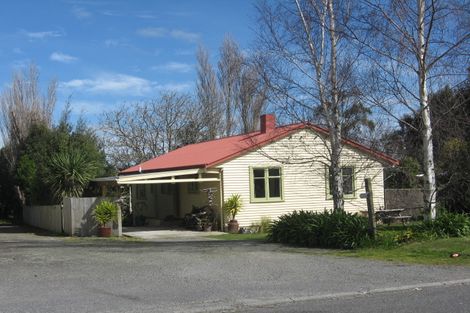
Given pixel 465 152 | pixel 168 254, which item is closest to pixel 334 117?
pixel 465 152

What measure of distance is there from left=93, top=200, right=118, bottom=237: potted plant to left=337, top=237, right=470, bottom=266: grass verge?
10220 mm

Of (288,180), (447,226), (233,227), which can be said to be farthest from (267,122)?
(447,226)

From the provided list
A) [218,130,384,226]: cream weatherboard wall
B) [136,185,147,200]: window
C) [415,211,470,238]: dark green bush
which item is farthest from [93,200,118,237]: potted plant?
[415,211,470,238]: dark green bush

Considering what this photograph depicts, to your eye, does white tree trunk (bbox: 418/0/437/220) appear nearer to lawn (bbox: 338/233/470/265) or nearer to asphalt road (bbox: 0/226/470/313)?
lawn (bbox: 338/233/470/265)

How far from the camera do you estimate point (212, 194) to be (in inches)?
939

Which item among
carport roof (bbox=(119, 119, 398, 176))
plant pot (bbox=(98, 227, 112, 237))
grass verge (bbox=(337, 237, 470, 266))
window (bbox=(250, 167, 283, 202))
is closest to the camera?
grass verge (bbox=(337, 237, 470, 266))

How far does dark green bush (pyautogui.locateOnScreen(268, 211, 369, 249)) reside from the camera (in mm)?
14875

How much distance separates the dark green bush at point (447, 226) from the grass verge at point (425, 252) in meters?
0.59

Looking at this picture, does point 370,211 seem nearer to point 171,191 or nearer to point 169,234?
point 169,234

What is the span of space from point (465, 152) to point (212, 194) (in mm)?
10183

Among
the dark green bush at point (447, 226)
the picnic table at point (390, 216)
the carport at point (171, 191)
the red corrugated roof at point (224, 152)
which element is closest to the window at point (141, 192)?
the carport at point (171, 191)

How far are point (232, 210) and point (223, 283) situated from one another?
516 inches

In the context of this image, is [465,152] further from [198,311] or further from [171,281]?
[198,311]

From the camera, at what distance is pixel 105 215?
21438 millimetres
